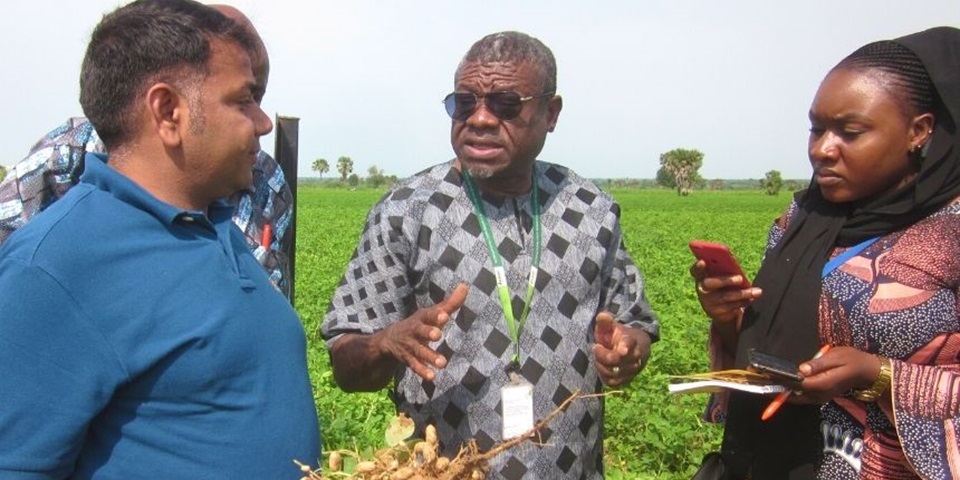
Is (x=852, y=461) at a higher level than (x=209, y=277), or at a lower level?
lower

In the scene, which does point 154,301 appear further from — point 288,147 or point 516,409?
point 288,147

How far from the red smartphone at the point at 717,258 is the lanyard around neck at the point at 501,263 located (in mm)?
468

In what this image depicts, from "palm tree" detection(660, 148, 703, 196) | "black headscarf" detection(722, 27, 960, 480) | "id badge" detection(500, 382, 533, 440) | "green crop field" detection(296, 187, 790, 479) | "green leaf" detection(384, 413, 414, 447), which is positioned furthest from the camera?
"palm tree" detection(660, 148, 703, 196)

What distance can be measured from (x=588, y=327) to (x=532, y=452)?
0.40 metres

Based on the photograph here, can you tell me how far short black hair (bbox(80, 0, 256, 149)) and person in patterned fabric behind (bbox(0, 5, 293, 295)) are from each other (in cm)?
39

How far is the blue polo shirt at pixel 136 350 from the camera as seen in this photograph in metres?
1.55

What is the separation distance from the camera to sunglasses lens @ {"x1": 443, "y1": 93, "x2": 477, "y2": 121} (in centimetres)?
256

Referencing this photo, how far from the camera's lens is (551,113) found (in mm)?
2693

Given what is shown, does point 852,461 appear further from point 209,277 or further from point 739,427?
point 209,277

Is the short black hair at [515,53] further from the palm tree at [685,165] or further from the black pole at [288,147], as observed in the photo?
the palm tree at [685,165]

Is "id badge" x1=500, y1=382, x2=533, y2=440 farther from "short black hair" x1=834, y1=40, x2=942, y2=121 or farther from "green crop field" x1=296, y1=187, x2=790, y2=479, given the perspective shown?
"short black hair" x1=834, y1=40, x2=942, y2=121

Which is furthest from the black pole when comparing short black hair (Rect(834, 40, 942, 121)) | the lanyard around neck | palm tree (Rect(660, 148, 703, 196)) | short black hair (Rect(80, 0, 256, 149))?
palm tree (Rect(660, 148, 703, 196))

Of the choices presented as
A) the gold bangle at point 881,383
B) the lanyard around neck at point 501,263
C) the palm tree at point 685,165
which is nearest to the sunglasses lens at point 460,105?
the lanyard around neck at point 501,263

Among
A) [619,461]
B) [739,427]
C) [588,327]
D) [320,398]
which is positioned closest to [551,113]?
[588,327]
